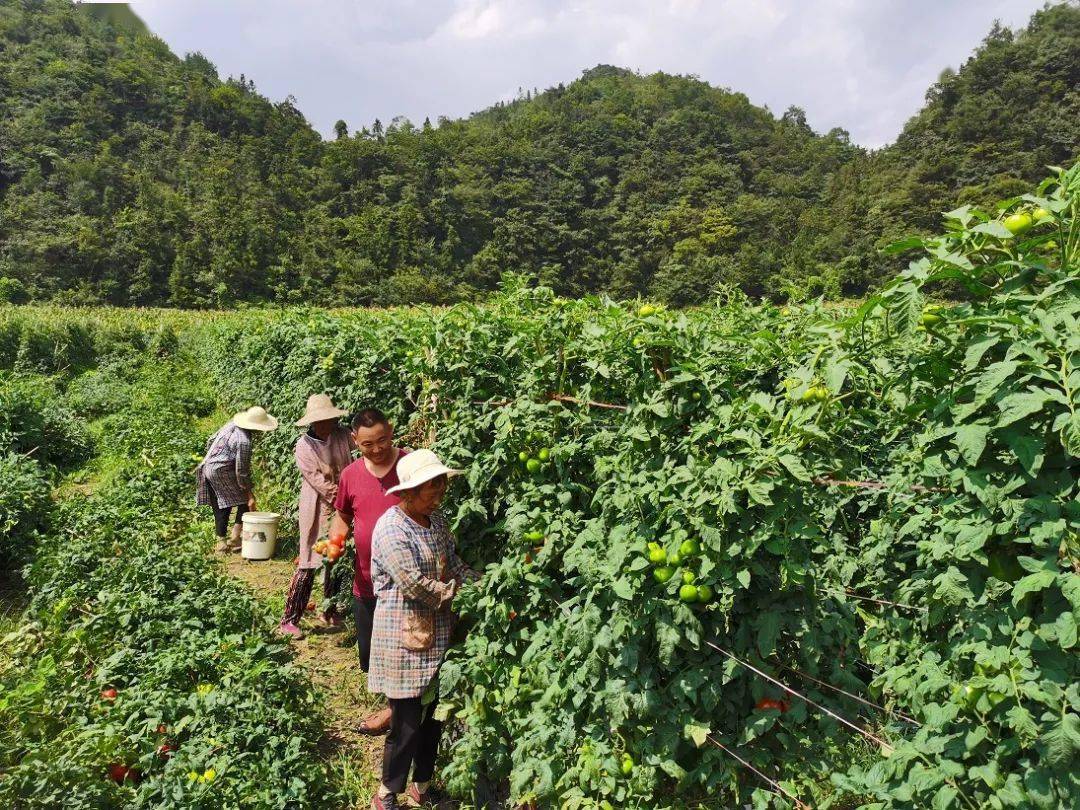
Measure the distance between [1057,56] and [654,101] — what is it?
52.7m

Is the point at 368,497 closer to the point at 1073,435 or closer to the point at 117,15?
the point at 1073,435

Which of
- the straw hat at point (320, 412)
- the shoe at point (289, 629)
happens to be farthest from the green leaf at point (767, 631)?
the shoe at point (289, 629)

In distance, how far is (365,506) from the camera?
4070mm

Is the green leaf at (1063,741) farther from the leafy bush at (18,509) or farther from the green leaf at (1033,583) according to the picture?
the leafy bush at (18,509)

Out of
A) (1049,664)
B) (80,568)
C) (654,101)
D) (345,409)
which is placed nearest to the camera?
(1049,664)

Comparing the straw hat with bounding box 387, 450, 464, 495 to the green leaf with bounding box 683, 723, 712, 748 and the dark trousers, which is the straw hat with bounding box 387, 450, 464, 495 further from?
the dark trousers

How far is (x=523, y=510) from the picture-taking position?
10.4 feet

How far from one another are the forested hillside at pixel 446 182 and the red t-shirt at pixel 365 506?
4441 cm

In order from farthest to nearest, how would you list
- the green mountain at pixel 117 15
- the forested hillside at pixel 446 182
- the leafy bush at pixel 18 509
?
Result: the green mountain at pixel 117 15 < the forested hillside at pixel 446 182 < the leafy bush at pixel 18 509

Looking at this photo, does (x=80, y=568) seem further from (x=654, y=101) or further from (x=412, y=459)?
(x=654, y=101)

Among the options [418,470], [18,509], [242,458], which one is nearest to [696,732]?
[418,470]

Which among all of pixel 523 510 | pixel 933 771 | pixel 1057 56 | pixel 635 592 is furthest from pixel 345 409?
pixel 1057 56

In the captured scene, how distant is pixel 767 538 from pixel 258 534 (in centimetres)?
589

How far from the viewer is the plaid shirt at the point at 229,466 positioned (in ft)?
21.8
